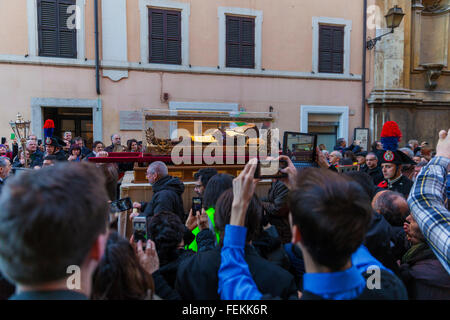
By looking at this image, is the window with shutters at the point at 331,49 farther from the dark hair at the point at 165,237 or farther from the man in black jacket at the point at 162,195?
the dark hair at the point at 165,237

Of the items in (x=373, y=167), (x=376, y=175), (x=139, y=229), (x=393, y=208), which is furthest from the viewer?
(x=373, y=167)

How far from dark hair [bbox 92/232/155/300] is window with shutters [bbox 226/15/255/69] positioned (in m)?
9.54

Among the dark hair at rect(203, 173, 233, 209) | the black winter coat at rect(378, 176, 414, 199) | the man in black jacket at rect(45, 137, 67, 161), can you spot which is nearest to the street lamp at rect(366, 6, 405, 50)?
the black winter coat at rect(378, 176, 414, 199)

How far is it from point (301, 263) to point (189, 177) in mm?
3754

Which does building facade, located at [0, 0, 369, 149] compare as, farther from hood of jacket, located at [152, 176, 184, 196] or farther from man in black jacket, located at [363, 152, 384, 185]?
hood of jacket, located at [152, 176, 184, 196]

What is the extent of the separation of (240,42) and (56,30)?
5295 mm

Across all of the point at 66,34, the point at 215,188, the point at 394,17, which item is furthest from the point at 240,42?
the point at 215,188

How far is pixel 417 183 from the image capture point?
4.55 ft

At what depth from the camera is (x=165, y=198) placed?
10.9 ft

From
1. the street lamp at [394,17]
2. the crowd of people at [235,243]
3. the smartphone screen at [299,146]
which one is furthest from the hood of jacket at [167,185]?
the street lamp at [394,17]

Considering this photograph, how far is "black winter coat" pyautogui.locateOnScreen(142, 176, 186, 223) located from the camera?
327 centimetres

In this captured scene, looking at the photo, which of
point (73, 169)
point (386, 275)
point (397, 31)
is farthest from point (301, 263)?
point (397, 31)

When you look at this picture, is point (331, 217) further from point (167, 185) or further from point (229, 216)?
point (167, 185)
